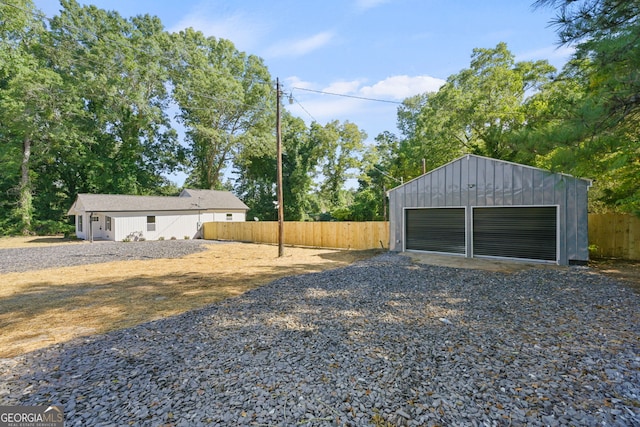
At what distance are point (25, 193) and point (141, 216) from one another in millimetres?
9830

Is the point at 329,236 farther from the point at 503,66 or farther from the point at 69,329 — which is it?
the point at 503,66

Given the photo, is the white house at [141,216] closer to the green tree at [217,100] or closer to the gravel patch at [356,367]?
the green tree at [217,100]

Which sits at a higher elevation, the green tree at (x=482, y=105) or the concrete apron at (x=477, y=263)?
the green tree at (x=482, y=105)

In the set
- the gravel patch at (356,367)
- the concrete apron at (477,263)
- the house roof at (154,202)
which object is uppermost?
the house roof at (154,202)

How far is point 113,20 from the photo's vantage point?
24.5m

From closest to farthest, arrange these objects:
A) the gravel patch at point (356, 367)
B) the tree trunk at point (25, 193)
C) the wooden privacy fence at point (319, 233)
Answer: the gravel patch at point (356, 367)
the wooden privacy fence at point (319, 233)
the tree trunk at point (25, 193)

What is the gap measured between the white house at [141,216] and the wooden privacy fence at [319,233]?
244 cm

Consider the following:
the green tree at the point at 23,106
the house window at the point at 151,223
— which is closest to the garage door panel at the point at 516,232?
the house window at the point at 151,223

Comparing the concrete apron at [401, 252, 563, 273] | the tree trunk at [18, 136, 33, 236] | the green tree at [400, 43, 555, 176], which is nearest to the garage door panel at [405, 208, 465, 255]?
the concrete apron at [401, 252, 563, 273]

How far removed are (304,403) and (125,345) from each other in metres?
2.35

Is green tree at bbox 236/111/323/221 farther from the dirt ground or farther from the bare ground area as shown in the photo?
the bare ground area

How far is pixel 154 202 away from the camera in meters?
20.2

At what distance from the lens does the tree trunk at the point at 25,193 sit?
2097cm

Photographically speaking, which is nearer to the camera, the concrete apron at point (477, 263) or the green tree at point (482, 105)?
the concrete apron at point (477, 263)
